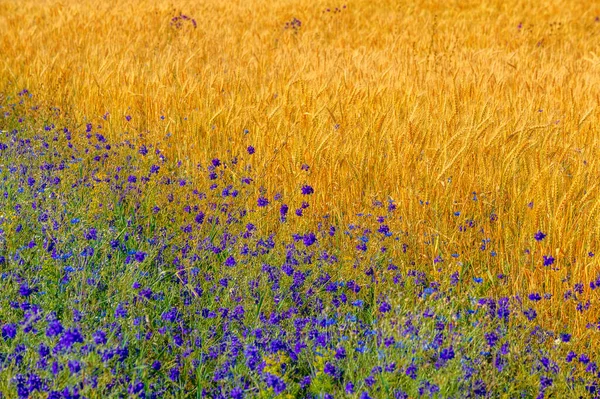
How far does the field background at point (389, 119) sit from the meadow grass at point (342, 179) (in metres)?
0.02

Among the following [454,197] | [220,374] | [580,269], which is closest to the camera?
[220,374]

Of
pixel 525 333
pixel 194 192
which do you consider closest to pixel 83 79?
pixel 194 192

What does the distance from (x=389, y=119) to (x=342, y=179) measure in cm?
66

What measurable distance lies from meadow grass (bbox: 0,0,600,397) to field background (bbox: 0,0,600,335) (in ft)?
0.05

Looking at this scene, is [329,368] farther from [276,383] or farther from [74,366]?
[74,366]

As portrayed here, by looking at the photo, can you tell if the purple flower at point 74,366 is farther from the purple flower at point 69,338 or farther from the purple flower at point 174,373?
the purple flower at point 174,373

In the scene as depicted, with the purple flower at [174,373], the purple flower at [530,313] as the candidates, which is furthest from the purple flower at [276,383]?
the purple flower at [530,313]

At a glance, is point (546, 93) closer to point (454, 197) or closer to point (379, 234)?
point (454, 197)

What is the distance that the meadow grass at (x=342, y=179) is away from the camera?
251 centimetres

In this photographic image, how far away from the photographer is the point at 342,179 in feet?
11.1

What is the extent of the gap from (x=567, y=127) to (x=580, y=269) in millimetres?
1388

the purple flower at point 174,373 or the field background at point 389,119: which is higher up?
the field background at point 389,119

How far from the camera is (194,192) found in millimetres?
3326

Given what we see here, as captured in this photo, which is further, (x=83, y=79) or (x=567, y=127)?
(x=83, y=79)
